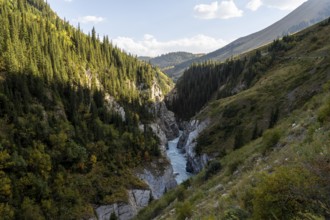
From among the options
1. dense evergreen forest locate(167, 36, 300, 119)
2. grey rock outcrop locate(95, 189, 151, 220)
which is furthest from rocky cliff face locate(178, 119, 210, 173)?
dense evergreen forest locate(167, 36, 300, 119)

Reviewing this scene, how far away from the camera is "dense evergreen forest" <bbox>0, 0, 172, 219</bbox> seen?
1538 inches

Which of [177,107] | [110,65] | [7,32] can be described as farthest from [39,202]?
[177,107]

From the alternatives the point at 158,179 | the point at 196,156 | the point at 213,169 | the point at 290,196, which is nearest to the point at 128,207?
the point at 158,179

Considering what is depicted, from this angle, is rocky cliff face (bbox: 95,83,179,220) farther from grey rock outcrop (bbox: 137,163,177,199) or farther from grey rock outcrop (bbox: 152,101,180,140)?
grey rock outcrop (bbox: 152,101,180,140)

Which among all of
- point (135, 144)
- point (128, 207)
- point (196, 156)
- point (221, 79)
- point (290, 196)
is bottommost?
point (128, 207)

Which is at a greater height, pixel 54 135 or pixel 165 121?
pixel 54 135

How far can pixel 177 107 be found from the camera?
15688cm

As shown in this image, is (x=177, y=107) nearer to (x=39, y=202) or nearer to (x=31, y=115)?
(x=31, y=115)

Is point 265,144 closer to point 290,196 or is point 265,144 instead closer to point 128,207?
point 290,196

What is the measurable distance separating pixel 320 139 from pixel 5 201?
4066cm

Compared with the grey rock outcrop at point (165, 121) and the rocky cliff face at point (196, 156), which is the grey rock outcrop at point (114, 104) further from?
the rocky cliff face at point (196, 156)

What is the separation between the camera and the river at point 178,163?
6812 centimetres

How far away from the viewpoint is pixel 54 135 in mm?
49156

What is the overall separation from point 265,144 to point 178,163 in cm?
6304
